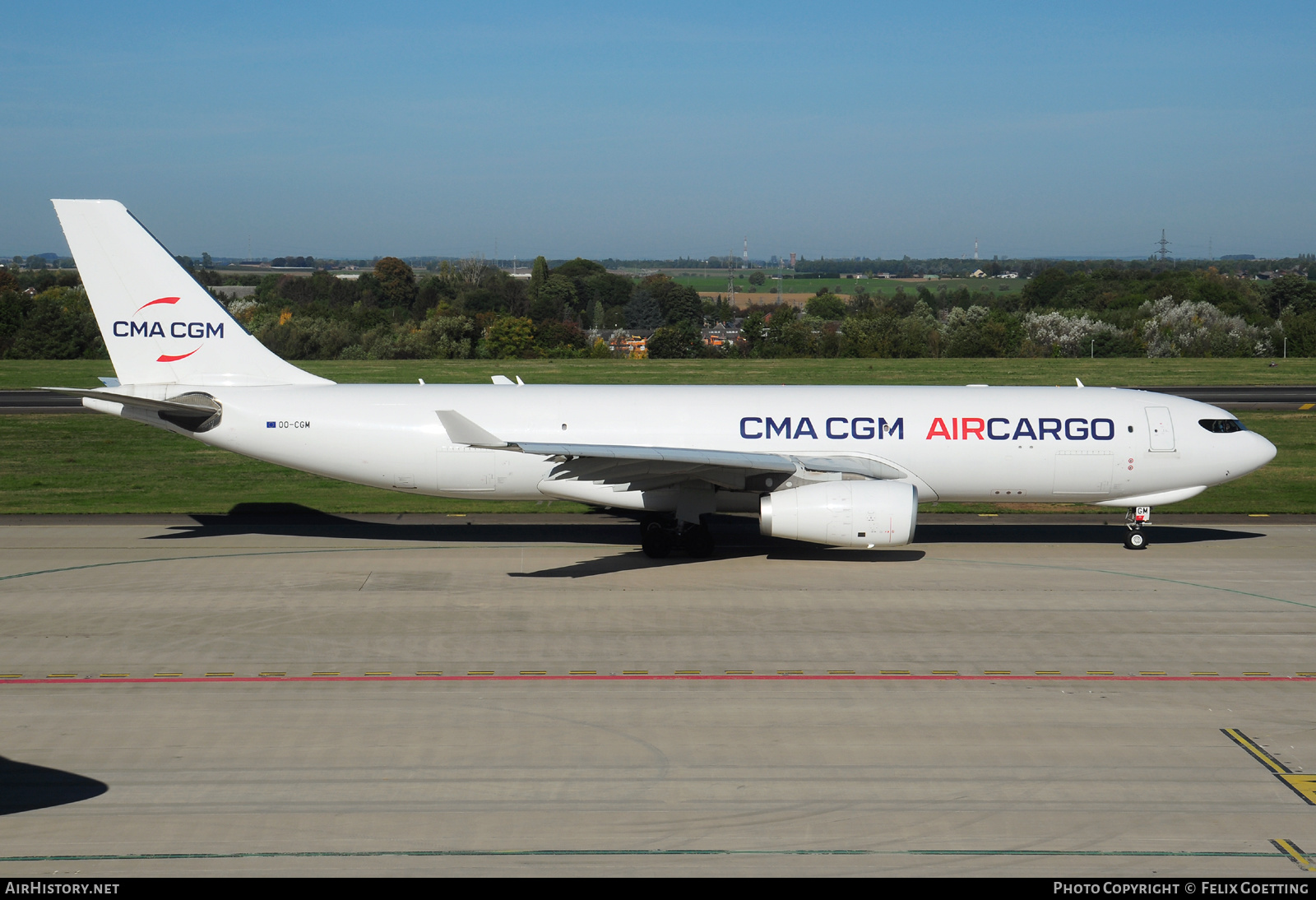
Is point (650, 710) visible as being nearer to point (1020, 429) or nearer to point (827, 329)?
point (1020, 429)

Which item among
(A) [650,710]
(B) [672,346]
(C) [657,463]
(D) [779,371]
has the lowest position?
(A) [650,710]

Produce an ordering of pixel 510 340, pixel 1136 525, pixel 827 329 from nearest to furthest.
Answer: pixel 1136 525, pixel 510 340, pixel 827 329

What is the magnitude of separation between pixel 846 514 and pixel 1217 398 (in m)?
42.1

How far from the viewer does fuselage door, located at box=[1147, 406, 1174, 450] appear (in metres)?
24.9

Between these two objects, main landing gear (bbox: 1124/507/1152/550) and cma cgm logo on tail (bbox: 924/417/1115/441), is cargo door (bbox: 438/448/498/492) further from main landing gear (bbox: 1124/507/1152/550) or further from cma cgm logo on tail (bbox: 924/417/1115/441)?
main landing gear (bbox: 1124/507/1152/550)

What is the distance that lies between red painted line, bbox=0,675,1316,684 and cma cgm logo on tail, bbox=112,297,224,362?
35.1 feet

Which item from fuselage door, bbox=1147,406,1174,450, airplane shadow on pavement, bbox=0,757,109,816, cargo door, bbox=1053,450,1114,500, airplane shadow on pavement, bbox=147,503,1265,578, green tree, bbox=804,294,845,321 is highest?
green tree, bbox=804,294,845,321

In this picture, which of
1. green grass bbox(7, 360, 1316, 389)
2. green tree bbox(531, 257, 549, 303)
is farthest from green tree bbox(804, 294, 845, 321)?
green grass bbox(7, 360, 1316, 389)

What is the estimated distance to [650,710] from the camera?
1540 cm

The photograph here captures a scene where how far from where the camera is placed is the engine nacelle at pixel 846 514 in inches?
869

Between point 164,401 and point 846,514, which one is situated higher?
point 164,401

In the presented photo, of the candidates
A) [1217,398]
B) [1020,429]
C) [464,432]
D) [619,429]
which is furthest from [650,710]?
[1217,398]

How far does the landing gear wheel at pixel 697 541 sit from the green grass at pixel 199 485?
7292 mm
